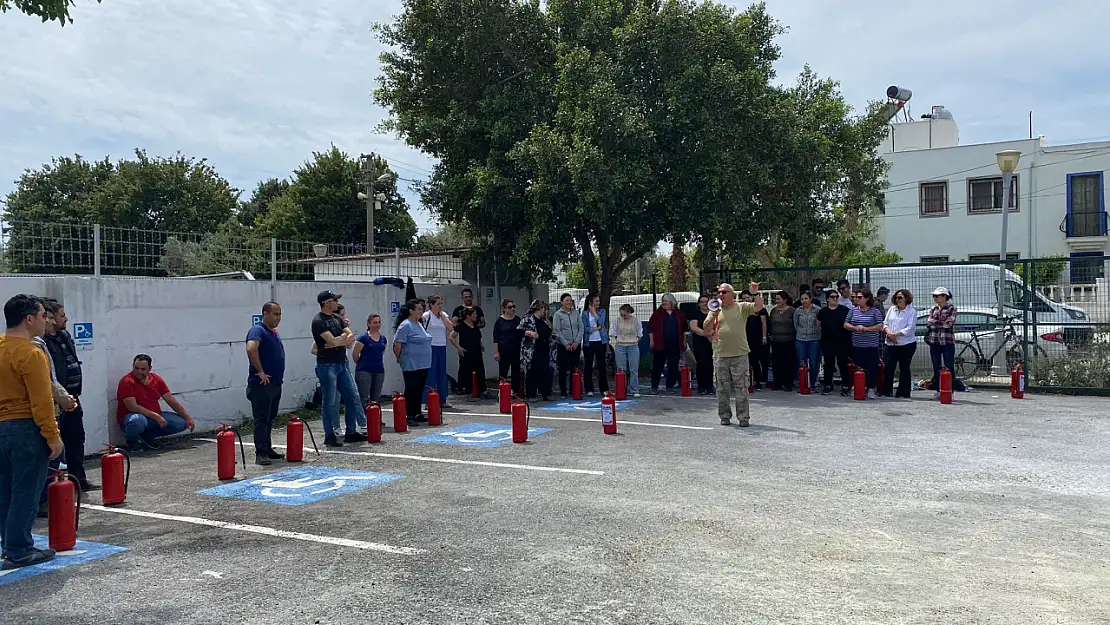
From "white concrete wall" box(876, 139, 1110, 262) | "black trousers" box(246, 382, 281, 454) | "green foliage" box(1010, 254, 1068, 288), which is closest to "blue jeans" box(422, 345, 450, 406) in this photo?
"black trousers" box(246, 382, 281, 454)

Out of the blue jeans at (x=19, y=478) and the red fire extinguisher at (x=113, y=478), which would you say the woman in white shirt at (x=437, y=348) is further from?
the blue jeans at (x=19, y=478)

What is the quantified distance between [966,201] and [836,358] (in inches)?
846

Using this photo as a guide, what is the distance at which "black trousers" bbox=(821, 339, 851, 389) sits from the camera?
48.5 feet

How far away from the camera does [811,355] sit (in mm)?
15234

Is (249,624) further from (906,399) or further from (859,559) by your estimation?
(906,399)

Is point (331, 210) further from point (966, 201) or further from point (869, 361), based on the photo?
point (869, 361)

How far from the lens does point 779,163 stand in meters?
16.2

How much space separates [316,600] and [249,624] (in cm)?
45

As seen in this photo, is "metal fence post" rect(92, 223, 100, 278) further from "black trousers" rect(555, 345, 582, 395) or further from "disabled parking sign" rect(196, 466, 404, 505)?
"black trousers" rect(555, 345, 582, 395)

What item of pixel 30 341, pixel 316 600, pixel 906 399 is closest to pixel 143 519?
pixel 30 341

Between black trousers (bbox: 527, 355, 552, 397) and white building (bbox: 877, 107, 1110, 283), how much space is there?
22507 mm

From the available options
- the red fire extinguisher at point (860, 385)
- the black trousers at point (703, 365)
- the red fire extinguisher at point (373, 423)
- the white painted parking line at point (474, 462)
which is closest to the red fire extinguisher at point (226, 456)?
the white painted parking line at point (474, 462)

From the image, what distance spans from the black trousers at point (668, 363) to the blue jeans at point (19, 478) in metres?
11.3

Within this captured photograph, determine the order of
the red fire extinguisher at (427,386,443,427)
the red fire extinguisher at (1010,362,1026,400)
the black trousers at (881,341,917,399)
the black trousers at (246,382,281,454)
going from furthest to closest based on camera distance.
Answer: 1. the black trousers at (881,341,917,399)
2. the red fire extinguisher at (1010,362,1026,400)
3. the red fire extinguisher at (427,386,443,427)
4. the black trousers at (246,382,281,454)
